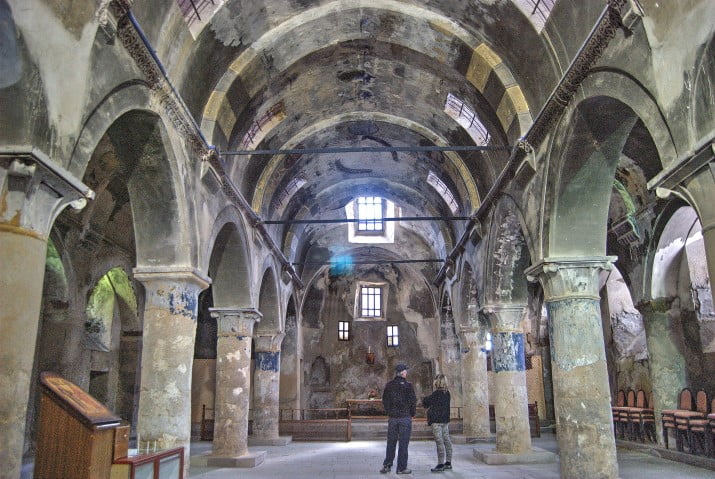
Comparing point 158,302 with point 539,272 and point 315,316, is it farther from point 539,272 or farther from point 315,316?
point 315,316

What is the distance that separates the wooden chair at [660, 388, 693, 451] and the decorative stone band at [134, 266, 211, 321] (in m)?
10.2

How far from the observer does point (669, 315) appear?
13891 millimetres

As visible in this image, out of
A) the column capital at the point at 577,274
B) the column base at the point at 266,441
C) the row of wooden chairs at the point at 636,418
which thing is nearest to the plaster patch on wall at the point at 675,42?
the column capital at the point at 577,274

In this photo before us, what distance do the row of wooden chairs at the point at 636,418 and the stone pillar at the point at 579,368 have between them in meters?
6.30

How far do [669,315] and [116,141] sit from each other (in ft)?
40.0

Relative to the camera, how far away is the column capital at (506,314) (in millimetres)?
13812

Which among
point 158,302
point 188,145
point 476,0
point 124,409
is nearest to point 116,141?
point 188,145

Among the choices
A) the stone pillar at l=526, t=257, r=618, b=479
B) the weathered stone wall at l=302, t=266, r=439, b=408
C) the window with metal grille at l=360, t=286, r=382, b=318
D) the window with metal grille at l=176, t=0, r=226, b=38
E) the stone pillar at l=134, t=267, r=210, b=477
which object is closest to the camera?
the window with metal grille at l=176, t=0, r=226, b=38

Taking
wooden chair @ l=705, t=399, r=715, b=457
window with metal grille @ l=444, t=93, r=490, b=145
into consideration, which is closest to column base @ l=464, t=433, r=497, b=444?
wooden chair @ l=705, t=399, r=715, b=457

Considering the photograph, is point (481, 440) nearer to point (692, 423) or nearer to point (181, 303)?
point (692, 423)

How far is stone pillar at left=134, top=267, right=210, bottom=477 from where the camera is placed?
9.02 m

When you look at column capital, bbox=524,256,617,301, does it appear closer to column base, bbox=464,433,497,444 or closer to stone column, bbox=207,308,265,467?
stone column, bbox=207,308,265,467

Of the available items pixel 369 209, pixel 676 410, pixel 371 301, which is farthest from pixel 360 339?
pixel 676 410

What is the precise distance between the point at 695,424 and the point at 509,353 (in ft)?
12.3
